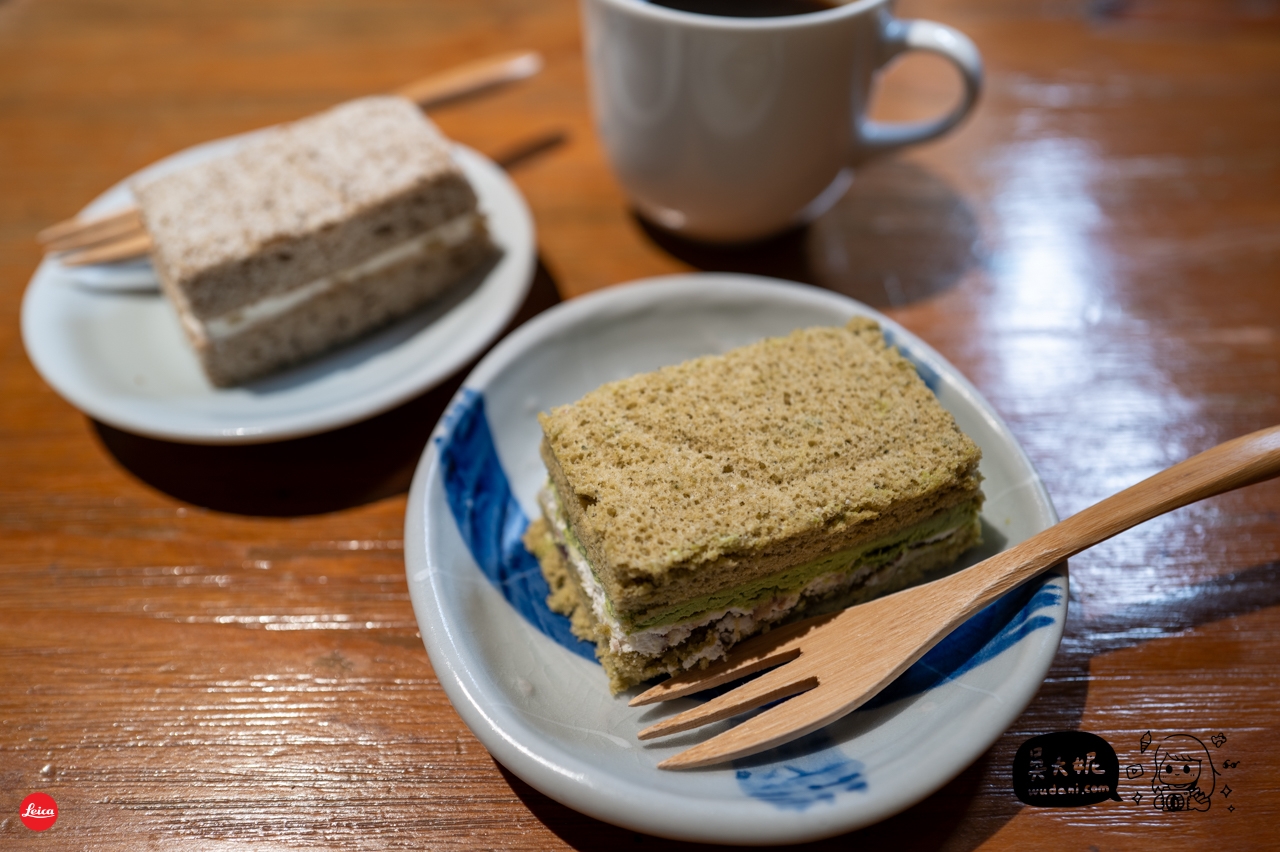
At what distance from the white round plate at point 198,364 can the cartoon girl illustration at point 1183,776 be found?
1.28 m

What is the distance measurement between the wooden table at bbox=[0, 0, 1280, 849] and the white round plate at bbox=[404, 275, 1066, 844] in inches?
5.2

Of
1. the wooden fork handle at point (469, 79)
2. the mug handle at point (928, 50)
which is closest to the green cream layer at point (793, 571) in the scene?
the mug handle at point (928, 50)

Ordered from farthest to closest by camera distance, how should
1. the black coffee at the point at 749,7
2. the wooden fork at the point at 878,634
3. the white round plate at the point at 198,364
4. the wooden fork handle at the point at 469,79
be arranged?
the wooden fork handle at the point at 469,79 → the black coffee at the point at 749,7 → the white round plate at the point at 198,364 → the wooden fork at the point at 878,634

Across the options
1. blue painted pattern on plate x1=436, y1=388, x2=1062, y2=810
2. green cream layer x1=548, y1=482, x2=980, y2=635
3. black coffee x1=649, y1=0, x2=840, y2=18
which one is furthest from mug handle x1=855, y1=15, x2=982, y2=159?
blue painted pattern on plate x1=436, y1=388, x2=1062, y2=810

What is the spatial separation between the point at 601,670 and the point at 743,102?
1059 mm

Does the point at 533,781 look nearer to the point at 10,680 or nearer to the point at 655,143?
the point at 10,680

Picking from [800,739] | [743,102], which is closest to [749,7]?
[743,102]

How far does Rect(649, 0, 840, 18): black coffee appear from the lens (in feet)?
5.57

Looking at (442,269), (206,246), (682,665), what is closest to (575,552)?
(682,665)

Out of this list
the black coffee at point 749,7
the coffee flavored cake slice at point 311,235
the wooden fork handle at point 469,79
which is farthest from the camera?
the wooden fork handle at point 469,79

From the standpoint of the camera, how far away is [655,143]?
1656 mm

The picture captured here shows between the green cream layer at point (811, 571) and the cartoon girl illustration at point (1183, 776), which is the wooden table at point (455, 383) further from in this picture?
the green cream layer at point (811, 571)

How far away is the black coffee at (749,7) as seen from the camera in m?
1.70

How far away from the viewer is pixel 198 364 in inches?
66.2
